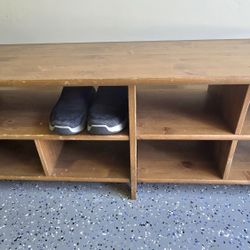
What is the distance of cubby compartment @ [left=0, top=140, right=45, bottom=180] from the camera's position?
39.4 inches

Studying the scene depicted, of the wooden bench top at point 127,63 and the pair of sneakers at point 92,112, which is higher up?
the wooden bench top at point 127,63

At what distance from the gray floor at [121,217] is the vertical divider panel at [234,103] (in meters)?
0.32

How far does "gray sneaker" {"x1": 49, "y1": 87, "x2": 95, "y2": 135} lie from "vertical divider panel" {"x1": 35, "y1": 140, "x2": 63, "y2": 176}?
0.11 m

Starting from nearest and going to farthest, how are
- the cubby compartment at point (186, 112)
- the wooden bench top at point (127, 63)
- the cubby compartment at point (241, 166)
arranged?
the wooden bench top at point (127, 63) < the cubby compartment at point (186, 112) < the cubby compartment at point (241, 166)

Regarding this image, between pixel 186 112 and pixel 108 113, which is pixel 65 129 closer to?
pixel 108 113

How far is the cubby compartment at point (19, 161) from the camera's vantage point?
1.00 m

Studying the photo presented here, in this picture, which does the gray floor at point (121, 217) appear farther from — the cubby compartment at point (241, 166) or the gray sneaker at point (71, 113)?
the gray sneaker at point (71, 113)

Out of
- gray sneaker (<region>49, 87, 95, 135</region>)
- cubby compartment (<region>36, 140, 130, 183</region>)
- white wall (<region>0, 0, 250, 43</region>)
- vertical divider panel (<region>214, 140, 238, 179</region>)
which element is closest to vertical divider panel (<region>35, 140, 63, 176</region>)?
cubby compartment (<region>36, 140, 130, 183</region>)

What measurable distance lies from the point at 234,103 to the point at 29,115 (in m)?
0.68

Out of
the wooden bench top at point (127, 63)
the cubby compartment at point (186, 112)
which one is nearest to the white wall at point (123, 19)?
the wooden bench top at point (127, 63)

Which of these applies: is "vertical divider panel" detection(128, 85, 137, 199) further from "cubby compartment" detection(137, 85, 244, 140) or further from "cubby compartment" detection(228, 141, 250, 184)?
"cubby compartment" detection(228, 141, 250, 184)

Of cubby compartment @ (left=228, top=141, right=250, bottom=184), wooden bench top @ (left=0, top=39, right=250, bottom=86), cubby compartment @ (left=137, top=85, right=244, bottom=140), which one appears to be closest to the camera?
wooden bench top @ (left=0, top=39, right=250, bottom=86)

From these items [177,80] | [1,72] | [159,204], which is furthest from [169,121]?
[1,72]

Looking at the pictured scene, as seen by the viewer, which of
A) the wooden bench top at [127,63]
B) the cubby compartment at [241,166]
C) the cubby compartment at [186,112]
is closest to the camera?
the wooden bench top at [127,63]
